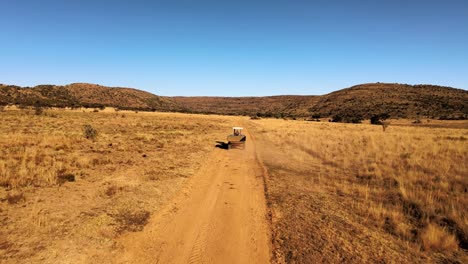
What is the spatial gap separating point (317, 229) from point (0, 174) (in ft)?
35.2

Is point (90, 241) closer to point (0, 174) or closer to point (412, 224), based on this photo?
point (0, 174)

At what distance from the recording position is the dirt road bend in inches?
203

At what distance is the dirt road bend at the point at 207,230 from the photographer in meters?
5.16

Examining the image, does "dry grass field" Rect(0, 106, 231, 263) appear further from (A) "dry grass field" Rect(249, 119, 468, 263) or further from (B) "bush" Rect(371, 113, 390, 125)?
(B) "bush" Rect(371, 113, 390, 125)

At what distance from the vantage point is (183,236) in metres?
5.91

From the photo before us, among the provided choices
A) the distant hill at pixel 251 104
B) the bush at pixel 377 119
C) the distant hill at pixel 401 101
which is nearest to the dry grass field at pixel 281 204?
the bush at pixel 377 119

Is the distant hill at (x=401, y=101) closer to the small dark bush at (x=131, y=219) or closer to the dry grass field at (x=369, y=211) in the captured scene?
the dry grass field at (x=369, y=211)

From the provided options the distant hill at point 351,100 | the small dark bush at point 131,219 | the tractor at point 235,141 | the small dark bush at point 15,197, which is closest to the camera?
the small dark bush at point 131,219

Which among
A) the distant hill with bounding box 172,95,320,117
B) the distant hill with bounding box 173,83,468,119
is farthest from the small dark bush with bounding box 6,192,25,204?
the distant hill with bounding box 172,95,320,117

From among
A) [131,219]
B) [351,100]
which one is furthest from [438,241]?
[351,100]

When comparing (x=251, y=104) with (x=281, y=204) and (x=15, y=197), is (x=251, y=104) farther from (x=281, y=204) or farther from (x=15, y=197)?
(x=15, y=197)

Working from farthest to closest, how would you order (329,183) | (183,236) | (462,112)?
(462,112) < (329,183) < (183,236)

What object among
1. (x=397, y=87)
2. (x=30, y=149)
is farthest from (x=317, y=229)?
(x=397, y=87)

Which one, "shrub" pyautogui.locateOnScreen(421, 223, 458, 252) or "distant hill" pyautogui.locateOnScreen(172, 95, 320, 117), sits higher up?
"distant hill" pyautogui.locateOnScreen(172, 95, 320, 117)
